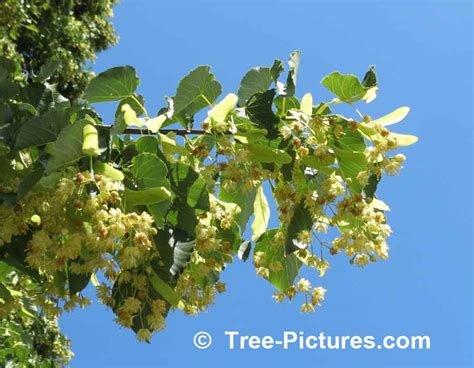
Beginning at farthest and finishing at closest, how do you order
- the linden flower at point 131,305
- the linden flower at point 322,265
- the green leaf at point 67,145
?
the linden flower at point 322,265 < the linden flower at point 131,305 < the green leaf at point 67,145

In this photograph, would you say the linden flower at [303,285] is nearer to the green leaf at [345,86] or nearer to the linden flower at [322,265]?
the linden flower at [322,265]

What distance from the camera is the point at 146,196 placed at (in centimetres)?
115

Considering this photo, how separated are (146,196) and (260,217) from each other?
398 millimetres

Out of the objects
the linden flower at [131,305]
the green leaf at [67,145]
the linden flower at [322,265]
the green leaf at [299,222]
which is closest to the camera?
the green leaf at [67,145]

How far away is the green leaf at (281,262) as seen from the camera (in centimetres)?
149

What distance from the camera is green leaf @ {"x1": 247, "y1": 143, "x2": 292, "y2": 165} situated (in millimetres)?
1240

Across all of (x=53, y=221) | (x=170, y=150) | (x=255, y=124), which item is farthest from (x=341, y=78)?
(x=53, y=221)

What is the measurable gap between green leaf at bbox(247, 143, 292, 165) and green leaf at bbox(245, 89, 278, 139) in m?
0.04

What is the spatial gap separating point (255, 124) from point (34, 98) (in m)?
0.47

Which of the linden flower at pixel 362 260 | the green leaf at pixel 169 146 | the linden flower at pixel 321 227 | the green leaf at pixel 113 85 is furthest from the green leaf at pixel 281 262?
the green leaf at pixel 113 85

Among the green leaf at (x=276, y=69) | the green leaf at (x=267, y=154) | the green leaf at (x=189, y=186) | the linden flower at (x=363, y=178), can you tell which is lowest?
the green leaf at (x=189, y=186)

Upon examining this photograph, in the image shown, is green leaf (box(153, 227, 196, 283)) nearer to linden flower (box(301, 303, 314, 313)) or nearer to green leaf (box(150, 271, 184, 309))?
green leaf (box(150, 271, 184, 309))

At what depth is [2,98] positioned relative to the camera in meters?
1.31

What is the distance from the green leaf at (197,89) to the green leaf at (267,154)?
131 mm
